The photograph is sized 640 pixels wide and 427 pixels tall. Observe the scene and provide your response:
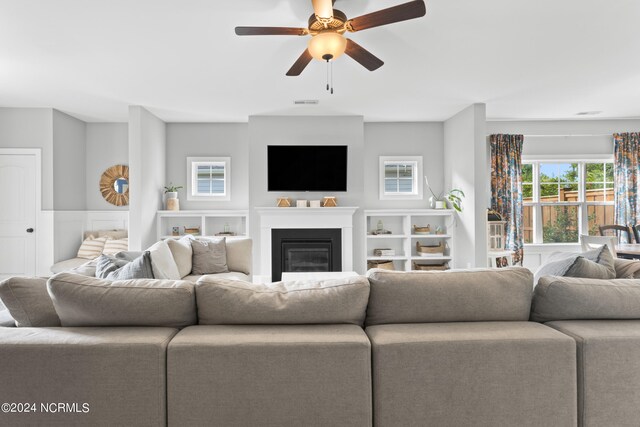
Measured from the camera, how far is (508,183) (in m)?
6.15

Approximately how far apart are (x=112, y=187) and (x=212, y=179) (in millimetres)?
1525

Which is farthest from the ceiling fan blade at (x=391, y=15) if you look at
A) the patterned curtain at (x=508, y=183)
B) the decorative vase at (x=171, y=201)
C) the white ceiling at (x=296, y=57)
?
the patterned curtain at (x=508, y=183)

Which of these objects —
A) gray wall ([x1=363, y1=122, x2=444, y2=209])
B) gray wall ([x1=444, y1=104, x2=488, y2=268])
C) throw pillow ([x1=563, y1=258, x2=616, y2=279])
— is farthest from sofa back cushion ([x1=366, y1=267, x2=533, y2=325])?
gray wall ([x1=363, y1=122, x2=444, y2=209])

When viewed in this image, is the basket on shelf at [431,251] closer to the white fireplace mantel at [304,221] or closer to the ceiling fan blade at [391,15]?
the white fireplace mantel at [304,221]

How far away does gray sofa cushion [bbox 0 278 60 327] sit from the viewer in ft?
4.99

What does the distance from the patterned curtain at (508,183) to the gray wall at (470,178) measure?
73cm

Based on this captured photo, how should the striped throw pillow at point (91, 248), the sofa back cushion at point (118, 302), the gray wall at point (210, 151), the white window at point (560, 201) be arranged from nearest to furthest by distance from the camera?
1. the sofa back cushion at point (118, 302)
2. the striped throw pillow at point (91, 248)
3. the gray wall at point (210, 151)
4. the white window at point (560, 201)

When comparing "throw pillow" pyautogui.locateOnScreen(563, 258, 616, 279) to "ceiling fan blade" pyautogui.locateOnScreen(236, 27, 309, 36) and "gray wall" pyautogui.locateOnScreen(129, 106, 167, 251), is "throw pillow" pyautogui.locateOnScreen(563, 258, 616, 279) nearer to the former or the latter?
"ceiling fan blade" pyautogui.locateOnScreen(236, 27, 309, 36)

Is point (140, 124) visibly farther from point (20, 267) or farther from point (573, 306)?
point (573, 306)

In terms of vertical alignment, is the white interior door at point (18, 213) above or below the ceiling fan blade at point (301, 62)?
below

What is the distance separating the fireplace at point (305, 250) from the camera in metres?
5.73

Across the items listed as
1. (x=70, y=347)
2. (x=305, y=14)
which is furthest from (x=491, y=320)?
(x=305, y=14)

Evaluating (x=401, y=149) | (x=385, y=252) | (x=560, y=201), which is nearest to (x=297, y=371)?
(x=385, y=252)

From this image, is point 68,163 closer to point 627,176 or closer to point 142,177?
point 142,177
